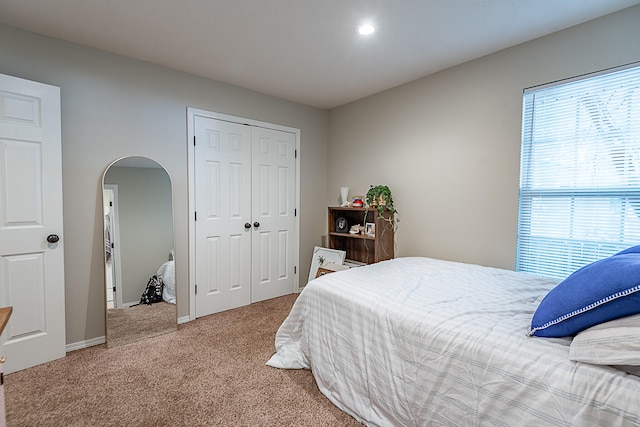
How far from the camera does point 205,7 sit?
75.2 inches

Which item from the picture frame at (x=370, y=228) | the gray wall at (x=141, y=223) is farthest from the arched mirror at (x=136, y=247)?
the picture frame at (x=370, y=228)

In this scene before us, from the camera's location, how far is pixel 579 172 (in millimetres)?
2111

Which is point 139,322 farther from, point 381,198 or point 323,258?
point 381,198

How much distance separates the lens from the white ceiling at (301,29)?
1.89 m

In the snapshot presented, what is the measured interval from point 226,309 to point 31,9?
2854 millimetres

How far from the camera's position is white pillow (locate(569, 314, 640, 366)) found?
3.03 ft

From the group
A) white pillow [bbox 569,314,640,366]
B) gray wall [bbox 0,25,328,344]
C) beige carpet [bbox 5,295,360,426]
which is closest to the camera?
white pillow [bbox 569,314,640,366]

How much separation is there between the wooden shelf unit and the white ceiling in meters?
1.48

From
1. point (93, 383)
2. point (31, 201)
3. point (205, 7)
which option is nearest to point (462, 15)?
point (205, 7)

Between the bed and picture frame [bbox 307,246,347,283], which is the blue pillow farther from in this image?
picture frame [bbox 307,246,347,283]

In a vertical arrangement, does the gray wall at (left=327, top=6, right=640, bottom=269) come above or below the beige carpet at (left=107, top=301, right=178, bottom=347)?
above

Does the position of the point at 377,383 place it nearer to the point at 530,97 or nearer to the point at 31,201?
the point at 530,97

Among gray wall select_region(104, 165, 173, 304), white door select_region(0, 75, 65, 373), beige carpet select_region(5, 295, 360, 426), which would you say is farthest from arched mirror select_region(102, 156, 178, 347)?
white door select_region(0, 75, 65, 373)

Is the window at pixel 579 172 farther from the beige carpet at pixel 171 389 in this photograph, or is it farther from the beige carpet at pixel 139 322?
the beige carpet at pixel 139 322
